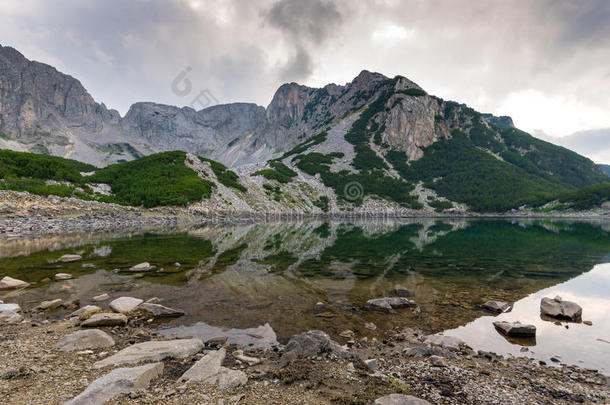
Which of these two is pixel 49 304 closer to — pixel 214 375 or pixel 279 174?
pixel 214 375

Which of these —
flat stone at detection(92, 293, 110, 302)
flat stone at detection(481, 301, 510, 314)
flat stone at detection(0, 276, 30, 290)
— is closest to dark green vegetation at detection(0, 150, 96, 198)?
flat stone at detection(0, 276, 30, 290)

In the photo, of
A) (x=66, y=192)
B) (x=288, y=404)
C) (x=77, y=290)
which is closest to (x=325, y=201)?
(x=66, y=192)

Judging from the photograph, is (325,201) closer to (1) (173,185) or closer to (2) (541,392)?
(1) (173,185)

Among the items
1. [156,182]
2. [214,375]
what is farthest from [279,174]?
[214,375]

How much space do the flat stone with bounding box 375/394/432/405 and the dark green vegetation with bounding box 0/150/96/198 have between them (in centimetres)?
6485

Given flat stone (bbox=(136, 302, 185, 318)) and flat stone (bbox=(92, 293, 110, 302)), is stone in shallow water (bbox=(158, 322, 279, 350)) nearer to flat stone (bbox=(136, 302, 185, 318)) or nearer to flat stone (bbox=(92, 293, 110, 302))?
flat stone (bbox=(136, 302, 185, 318))

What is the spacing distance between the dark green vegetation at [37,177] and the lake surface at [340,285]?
28.2 meters

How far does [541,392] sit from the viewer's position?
6.69 m

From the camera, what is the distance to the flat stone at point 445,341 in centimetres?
928

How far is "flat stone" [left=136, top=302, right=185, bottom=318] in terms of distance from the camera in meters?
11.4

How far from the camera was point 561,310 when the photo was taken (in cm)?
1230

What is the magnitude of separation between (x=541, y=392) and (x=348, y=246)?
2663cm

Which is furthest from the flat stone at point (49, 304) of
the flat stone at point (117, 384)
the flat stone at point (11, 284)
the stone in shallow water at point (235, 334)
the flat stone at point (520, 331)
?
the flat stone at point (520, 331)

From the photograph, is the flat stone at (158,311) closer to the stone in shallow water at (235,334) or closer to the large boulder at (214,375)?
the stone in shallow water at (235,334)
